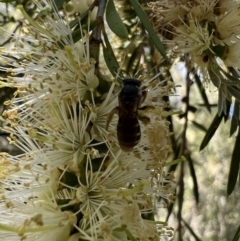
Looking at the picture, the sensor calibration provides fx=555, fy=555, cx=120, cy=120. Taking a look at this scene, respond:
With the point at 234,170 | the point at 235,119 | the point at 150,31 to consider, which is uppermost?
the point at 150,31

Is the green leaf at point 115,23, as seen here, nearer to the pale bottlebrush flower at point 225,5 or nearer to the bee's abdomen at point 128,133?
the bee's abdomen at point 128,133

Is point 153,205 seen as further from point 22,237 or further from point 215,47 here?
point 215,47

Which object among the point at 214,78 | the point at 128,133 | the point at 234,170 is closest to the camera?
the point at 128,133

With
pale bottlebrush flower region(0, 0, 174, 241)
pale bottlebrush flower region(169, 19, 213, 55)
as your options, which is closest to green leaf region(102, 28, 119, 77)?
pale bottlebrush flower region(0, 0, 174, 241)

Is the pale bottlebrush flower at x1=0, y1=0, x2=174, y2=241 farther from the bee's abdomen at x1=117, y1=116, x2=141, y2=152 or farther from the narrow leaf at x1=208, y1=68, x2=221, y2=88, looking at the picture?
the narrow leaf at x1=208, y1=68, x2=221, y2=88

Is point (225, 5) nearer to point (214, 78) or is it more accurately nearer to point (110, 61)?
point (214, 78)

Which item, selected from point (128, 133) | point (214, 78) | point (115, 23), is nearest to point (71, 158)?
point (128, 133)
